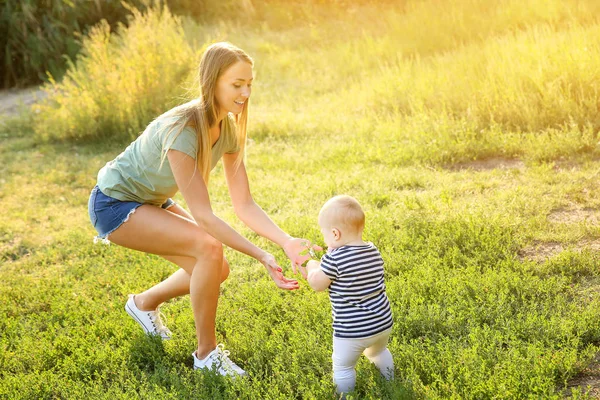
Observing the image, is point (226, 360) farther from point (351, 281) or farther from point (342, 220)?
point (342, 220)

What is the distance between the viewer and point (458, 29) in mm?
11711

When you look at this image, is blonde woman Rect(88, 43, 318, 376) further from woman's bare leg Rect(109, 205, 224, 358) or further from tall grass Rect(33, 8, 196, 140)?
tall grass Rect(33, 8, 196, 140)

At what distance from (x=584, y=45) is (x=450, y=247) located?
4253 millimetres

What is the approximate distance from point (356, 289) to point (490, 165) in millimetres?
3895

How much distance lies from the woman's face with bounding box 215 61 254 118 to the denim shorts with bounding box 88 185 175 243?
786 mm

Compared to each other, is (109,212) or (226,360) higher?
(109,212)

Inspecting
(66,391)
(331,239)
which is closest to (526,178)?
(331,239)

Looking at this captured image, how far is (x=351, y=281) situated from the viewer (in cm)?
312

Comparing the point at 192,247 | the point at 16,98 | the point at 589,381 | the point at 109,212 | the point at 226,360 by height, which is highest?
the point at 109,212

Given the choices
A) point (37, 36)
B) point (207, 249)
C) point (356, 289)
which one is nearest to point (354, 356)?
point (356, 289)

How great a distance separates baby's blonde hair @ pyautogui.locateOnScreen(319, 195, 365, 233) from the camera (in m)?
3.10

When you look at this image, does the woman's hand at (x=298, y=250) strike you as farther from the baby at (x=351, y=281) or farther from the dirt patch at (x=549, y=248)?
the dirt patch at (x=549, y=248)

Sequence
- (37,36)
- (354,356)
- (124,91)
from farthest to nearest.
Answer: (37,36) < (124,91) < (354,356)

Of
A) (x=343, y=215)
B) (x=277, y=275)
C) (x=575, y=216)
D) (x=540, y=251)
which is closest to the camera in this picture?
(x=343, y=215)
